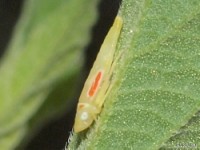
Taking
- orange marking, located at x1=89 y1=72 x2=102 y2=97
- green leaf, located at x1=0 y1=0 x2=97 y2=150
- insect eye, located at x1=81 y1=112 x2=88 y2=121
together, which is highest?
orange marking, located at x1=89 y1=72 x2=102 y2=97

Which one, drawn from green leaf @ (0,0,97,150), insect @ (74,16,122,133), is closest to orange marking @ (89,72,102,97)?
insect @ (74,16,122,133)

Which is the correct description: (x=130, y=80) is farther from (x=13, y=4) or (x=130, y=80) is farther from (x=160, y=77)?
(x=13, y=4)

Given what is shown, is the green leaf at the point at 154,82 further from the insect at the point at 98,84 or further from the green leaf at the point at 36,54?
the green leaf at the point at 36,54

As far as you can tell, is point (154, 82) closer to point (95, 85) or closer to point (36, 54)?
point (95, 85)

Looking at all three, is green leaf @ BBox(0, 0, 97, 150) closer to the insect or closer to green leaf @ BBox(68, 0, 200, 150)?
the insect

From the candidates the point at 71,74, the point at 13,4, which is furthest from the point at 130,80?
the point at 13,4

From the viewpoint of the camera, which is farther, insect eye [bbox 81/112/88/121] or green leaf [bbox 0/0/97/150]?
green leaf [bbox 0/0/97/150]
